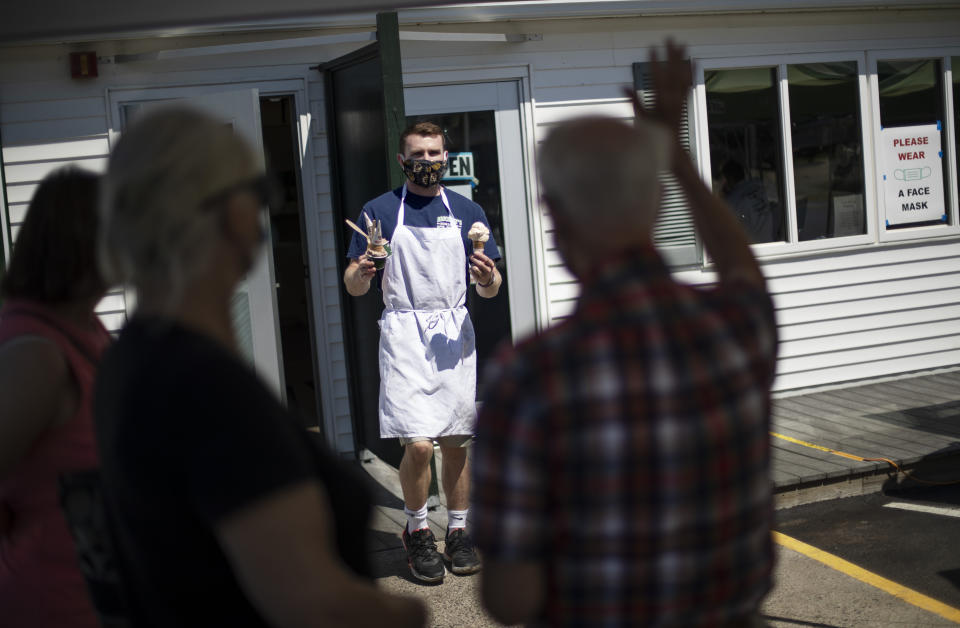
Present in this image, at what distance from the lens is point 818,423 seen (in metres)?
6.84

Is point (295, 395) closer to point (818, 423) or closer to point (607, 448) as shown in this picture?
point (818, 423)

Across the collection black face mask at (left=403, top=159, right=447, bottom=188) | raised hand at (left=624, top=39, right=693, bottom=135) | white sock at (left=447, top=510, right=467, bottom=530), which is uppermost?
black face mask at (left=403, top=159, right=447, bottom=188)

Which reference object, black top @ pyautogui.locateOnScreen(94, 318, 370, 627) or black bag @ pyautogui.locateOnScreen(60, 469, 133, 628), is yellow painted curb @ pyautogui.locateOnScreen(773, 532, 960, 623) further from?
black top @ pyautogui.locateOnScreen(94, 318, 370, 627)

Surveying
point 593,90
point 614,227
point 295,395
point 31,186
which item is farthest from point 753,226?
point 614,227

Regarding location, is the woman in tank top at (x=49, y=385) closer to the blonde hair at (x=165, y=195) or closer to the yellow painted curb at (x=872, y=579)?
the blonde hair at (x=165, y=195)

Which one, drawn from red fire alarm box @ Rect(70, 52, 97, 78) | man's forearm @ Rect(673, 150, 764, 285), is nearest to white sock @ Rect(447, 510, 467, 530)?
man's forearm @ Rect(673, 150, 764, 285)

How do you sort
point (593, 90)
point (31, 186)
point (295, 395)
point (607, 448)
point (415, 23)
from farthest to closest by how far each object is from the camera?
point (295, 395) → point (593, 90) → point (415, 23) → point (31, 186) → point (607, 448)

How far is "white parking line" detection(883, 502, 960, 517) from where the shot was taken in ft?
17.1

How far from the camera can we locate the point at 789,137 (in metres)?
7.76

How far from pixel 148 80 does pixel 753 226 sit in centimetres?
486

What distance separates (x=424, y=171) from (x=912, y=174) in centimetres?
541

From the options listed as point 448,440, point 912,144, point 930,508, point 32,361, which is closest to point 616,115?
point 912,144

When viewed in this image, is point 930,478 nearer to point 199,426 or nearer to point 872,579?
point 872,579

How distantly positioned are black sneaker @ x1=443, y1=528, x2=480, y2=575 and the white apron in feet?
1.76
